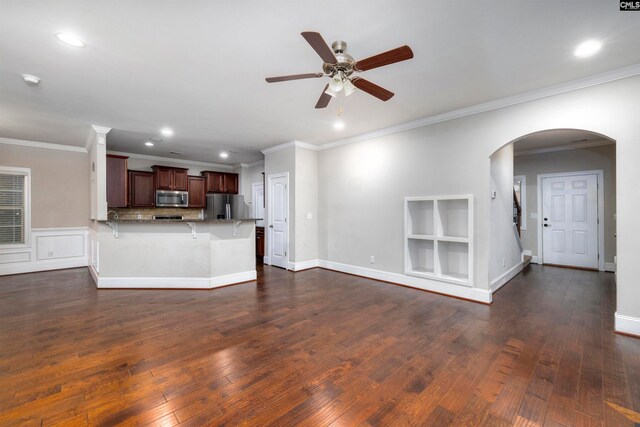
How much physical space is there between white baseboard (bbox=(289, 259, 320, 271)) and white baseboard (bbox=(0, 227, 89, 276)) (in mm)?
4726

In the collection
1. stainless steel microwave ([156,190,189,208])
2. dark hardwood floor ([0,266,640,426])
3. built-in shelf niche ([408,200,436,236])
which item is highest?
stainless steel microwave ([156,190,189,208])

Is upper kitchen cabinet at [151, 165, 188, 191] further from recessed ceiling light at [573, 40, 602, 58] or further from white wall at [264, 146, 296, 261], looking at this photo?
recessed ceiling light at [573, 40, 602, 58]

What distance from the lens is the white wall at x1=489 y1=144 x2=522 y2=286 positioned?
13.8 feet

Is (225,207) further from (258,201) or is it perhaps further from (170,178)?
(170,178)

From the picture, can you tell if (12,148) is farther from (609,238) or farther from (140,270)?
(609,238)

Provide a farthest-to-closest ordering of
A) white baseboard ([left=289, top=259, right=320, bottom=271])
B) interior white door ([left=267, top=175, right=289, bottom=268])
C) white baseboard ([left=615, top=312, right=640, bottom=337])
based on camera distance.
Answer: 1. interior white door ([left=267, top=175, right=289, bottom=268])
2. white baseboard ([left=289, top=259, right=320, bottom=271])
3. white baseboard ([left=615, top=312, right=640, bottom=337])

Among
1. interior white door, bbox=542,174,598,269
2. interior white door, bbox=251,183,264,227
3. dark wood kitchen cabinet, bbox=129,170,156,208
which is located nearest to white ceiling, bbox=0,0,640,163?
dark wood kitchen cabinet, bbox=129,170,156,208

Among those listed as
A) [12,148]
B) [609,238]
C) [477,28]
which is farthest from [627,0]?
[12,148]

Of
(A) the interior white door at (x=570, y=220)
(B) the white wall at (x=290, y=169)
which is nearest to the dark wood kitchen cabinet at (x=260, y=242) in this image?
(B) the white wall at (x=290, y=169)

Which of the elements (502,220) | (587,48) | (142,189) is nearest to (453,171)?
(502,220)

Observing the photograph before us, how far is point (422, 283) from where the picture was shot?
4484mm

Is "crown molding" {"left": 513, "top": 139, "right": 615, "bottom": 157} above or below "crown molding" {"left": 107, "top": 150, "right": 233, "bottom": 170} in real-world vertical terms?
below

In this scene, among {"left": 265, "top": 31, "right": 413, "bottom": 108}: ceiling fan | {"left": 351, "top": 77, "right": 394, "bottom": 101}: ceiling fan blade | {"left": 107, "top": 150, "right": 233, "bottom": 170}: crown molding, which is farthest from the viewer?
{"left": 107, "top": 150, "right": 233, "bottom": 170}: crown molding

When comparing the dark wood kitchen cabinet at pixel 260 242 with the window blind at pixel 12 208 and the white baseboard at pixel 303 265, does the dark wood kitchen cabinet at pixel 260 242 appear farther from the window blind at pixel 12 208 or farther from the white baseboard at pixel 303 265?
the window blind at pixel 12 208
